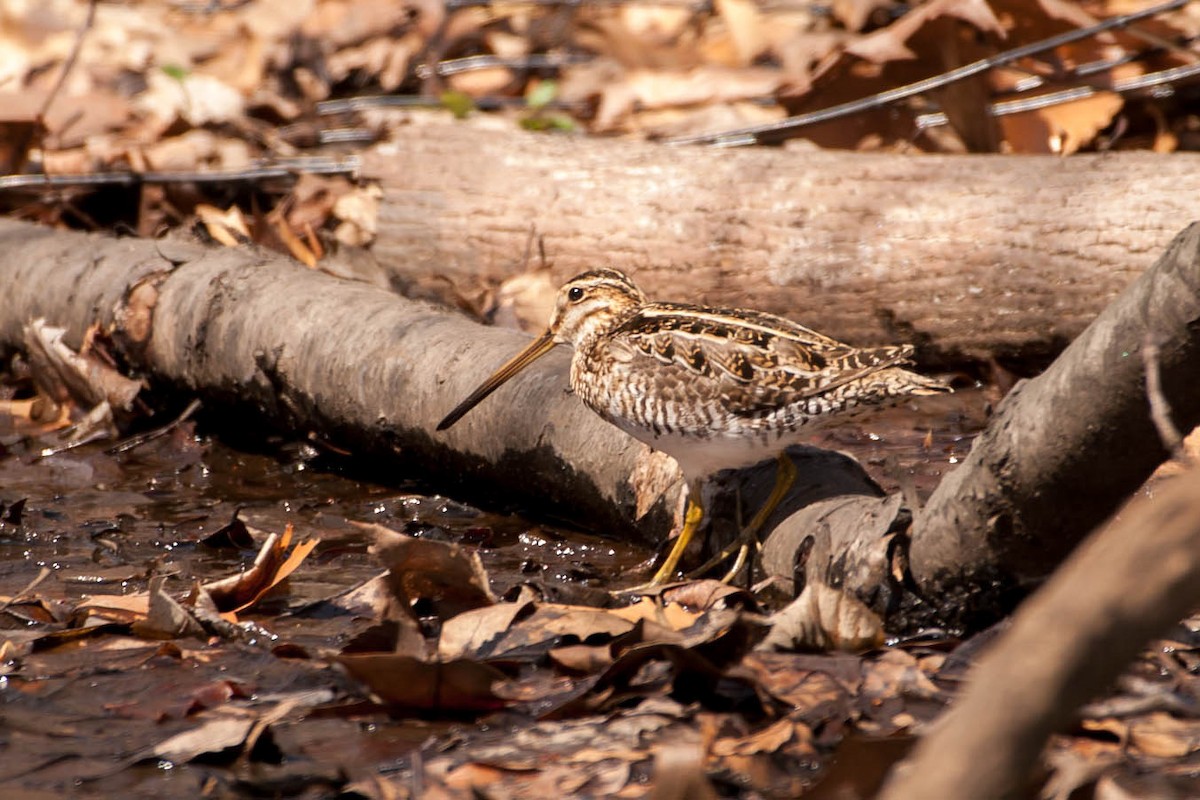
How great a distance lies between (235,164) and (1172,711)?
19.4 feet

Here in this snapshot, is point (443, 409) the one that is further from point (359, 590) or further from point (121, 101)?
point (121, 101)

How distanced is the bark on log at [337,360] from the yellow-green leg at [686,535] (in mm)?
135

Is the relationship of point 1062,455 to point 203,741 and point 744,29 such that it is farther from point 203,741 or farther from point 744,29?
point 744,29

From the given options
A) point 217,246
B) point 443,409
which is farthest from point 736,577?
point 217,246

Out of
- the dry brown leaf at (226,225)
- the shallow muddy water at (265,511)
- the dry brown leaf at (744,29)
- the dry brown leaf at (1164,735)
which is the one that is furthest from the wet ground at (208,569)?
the dry brown leaf at (744,29)

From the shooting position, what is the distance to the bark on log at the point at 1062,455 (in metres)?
2.47

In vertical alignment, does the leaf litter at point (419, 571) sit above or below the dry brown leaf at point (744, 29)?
below

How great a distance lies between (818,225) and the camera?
6008 millimetres

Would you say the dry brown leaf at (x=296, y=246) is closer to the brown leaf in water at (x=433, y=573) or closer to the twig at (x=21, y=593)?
the twig at (x=21, y=593)

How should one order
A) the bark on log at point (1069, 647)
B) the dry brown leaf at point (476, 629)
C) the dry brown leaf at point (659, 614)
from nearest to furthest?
the bark on log at point (1069, 647), the dry brown leaf at point (476, 629), the dry brown leaf at point (659, 614)

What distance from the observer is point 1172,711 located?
3016 mm

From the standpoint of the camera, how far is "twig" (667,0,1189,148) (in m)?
6.45

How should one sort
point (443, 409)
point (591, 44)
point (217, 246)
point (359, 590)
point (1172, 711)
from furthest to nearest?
1. point (591, 44)
2. point (217, 246)
3. point (443, 409)
4. point (359, 590)
5. point (1172, 711)

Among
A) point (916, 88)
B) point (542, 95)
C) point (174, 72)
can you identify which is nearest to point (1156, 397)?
point (916, 88)
